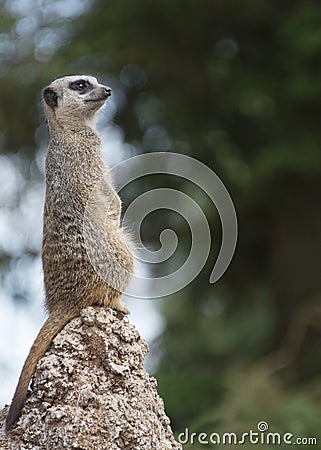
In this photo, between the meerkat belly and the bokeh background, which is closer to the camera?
the meerkat belly

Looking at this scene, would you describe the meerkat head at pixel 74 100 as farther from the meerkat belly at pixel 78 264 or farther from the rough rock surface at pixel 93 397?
the rough rock surface at pixel 93 397

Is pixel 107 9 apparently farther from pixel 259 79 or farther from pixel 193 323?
pixel 193 323

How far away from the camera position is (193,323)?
889cm

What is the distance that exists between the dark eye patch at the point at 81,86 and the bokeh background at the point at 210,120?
9.12 feet

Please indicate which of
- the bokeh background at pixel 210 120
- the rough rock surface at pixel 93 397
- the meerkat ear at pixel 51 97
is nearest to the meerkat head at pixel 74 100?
A: the meerkat ear at pixel 51 97

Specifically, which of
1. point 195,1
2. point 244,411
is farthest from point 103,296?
point 195,1

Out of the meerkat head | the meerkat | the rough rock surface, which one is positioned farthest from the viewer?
the meerkat head

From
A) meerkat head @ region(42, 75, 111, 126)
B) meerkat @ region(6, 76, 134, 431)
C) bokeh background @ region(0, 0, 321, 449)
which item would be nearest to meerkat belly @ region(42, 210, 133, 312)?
meerkat @ region(6, 76, 134, 431)

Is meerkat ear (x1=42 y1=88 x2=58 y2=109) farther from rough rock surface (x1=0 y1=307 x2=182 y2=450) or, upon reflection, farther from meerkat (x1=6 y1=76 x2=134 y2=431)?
rough rock surface (x1=0 y1=307 x2=182 y2=450)

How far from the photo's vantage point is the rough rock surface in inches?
110

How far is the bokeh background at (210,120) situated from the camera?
6.59 meters

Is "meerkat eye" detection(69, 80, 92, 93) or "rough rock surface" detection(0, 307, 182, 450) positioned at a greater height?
"meerkat eye" detection(69, 80, 92, 93)

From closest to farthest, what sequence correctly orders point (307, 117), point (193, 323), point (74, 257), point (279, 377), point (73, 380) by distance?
point (73, 380) → point (74, 257) → point (279, 377) → point (307, 117) → point (193, 323)

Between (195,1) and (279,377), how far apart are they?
277 cm
